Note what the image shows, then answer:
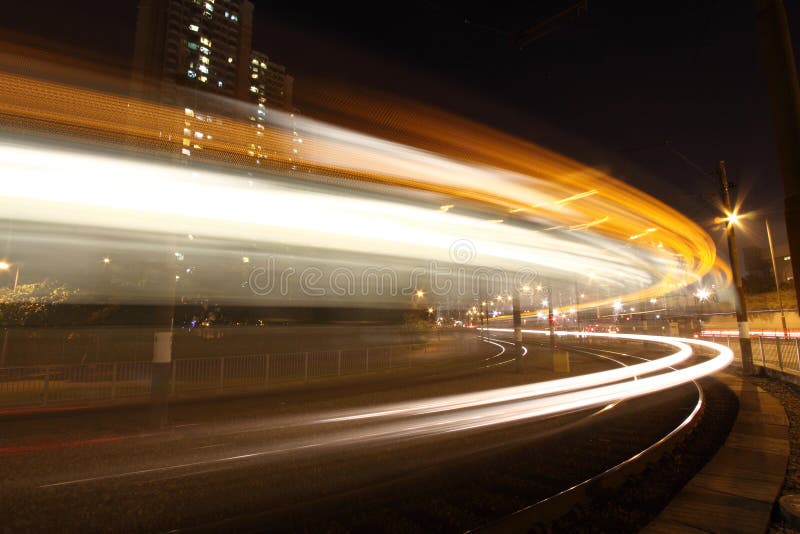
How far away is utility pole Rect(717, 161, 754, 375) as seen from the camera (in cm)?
1571

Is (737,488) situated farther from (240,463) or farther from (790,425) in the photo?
(240,463)

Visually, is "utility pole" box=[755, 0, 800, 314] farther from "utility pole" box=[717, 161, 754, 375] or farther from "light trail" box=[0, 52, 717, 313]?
"utility pole" box=[717, 161, 754, 375]

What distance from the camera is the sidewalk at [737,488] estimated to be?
441 cm

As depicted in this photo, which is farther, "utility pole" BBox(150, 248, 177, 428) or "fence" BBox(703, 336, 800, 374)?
"fence" BBox(703, 336, 800, 374)

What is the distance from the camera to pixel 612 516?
473 cm

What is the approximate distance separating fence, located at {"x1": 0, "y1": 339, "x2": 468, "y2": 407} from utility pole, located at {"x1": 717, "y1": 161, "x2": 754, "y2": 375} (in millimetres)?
14005

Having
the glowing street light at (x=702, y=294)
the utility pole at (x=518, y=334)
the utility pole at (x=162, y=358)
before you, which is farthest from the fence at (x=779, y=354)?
the glowing street light at (x=702, y=294)

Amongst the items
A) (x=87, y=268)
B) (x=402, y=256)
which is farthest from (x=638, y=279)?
(x=87, y=268)

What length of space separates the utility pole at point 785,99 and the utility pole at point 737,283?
51.5ft

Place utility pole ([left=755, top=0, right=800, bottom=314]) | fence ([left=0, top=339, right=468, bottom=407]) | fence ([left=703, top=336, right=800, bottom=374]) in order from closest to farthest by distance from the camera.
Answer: utility pole ([left=755, top=0, right=800, bottom=314])
fence ([left=0, top=339, right=468, bottom=407])
fence ([left=703, top=336, right=800, bottom=374])

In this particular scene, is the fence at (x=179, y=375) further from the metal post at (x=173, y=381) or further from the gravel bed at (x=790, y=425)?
the gravel bed at (x=790, y=425)

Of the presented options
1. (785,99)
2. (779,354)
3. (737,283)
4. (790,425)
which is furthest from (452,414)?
(737,283)

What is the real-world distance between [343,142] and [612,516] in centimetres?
881

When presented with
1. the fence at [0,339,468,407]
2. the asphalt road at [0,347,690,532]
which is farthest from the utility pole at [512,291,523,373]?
the fence at [0,339,468,407]
